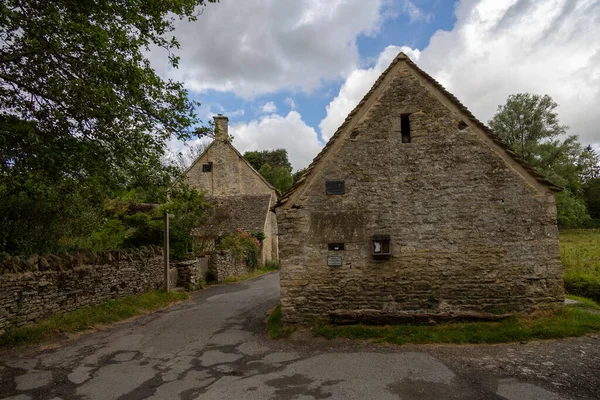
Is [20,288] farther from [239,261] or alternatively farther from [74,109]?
[239,261]

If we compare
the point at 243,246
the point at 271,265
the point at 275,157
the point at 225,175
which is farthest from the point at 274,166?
the point at 243,246

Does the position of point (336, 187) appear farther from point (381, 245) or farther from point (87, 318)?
point (87, 318)

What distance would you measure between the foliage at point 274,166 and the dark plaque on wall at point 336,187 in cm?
4126

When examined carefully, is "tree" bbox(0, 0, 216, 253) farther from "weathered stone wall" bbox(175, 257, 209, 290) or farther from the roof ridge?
"weathered stone wall" bbox(175, 257, 209, 290)

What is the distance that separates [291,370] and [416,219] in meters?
4.60

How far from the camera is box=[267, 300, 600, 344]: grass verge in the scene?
25.6ft

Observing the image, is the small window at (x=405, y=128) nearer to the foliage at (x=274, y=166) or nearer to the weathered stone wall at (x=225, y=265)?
the weathered stone wall at (x=225, y=265)

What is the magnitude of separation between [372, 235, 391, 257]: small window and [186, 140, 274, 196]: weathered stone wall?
81.4ft

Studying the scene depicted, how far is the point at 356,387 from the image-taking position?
584cm

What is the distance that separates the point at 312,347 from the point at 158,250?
36.2ft

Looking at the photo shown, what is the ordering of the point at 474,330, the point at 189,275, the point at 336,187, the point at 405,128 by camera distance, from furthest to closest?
the point at 189,275 → the point at 405,128 → the point at 336,187 → the point at 474,330

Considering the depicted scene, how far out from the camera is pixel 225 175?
3278 cm

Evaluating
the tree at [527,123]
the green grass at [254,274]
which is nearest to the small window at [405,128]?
the green grass at [254,274]

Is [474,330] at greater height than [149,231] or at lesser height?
lesser
